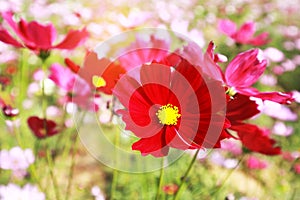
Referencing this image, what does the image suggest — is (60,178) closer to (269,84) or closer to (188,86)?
(188,86)

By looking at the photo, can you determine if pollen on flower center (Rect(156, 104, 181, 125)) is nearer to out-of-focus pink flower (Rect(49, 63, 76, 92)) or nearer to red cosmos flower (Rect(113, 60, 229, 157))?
red cosmos flower (Rect(113, 60, 229, 157))

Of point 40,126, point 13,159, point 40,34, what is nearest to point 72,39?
point 40,34

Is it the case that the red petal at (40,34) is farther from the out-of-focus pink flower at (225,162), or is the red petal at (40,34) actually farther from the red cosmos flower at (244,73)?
the out-of-focus pink flower at (225,162)

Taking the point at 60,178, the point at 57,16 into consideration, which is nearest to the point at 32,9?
the point at 57,16

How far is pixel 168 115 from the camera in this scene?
40 cm

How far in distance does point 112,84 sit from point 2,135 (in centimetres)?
76

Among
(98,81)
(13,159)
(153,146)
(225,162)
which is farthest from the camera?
(225,162)

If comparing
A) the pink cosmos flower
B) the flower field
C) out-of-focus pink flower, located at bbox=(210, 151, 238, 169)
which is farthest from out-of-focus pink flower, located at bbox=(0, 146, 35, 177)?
out-of-focus pink flower, located at bbox=(210, 151, 238, 169)

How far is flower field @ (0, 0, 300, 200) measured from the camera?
15.2 inches

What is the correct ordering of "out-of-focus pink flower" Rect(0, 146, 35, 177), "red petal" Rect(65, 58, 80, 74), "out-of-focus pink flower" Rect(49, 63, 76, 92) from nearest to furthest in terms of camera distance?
1. "red petal" Rect(65, 58, 80, 74)
2. "out-of-focus pink flower" Rect(49, 63, 76, 92)
3. "out-of-focus pink flower" Rect(0, 146, 35, 177)

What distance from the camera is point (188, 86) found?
396mm

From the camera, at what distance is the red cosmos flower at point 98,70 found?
1.46 ft

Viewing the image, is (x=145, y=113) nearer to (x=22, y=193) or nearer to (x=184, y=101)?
(x=184, y=101)

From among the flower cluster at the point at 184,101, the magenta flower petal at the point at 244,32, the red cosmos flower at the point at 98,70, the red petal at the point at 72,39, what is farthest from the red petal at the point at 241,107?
the magenta flower petal at the point at 244,32
